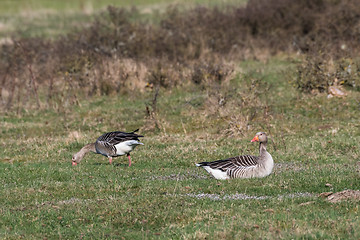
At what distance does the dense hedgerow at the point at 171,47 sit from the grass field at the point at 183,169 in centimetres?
120

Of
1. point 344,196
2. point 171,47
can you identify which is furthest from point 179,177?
point 171,47

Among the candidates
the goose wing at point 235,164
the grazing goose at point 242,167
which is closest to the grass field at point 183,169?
the grazing goose at point 242,167

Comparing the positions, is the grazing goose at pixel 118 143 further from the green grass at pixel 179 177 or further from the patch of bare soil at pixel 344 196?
the patch of bare soil at pixel 344 196

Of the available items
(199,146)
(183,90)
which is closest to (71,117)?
(183,90)

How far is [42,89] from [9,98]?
4.75 m

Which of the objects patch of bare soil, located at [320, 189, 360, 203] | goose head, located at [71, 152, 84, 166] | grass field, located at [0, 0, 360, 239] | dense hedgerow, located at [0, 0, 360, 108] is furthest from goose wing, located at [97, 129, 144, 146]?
dense hedgerow, located at [0, 0, 360, 108]

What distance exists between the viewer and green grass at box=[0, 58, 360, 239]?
1061 centimetres

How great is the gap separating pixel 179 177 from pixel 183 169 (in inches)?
54.2

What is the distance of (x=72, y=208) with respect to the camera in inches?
473

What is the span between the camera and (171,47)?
134 ft

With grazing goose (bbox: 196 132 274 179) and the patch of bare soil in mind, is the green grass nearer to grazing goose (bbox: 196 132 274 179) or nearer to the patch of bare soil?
the patch of bare soil

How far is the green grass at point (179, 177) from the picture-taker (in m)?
10.6

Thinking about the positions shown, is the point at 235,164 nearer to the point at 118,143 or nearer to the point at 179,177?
the point at 179,177

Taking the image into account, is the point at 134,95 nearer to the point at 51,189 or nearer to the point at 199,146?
the point at 199,146
